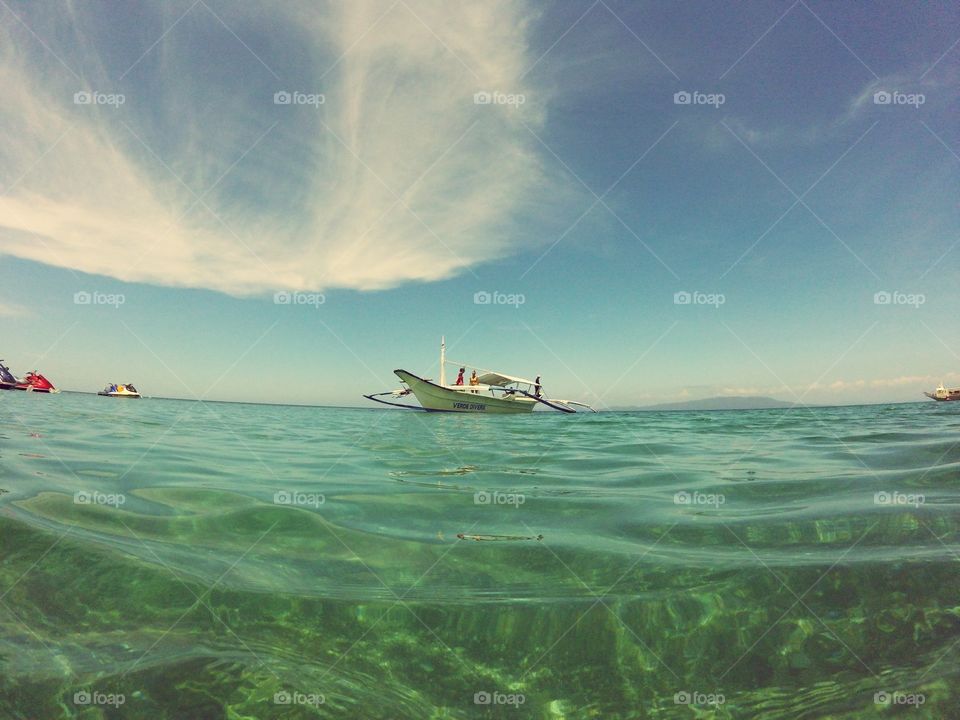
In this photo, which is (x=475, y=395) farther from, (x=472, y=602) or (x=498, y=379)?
(x=472, y=602)

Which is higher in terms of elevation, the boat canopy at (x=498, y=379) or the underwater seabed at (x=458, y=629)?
the boat canopy at (x=498, y=379)

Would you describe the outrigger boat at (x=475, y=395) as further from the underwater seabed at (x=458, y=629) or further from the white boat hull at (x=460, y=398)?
the underwater seabed at (x=458, y=629)

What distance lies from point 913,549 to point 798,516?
1309mm

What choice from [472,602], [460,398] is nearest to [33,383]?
[460,398]

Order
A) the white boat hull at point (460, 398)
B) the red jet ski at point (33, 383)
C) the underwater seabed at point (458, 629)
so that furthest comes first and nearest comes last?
the red jet ski at point (33, 383) → the white boat hull at point (460, 398) → the underwater seabed at point (458, 629)

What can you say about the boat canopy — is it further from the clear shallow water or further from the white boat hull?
the clear shallow water

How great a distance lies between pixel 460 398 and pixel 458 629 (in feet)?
159

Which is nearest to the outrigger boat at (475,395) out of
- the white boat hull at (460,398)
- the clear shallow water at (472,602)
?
the white boat hull at (460,398)

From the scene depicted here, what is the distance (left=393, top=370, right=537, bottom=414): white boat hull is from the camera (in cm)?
5097

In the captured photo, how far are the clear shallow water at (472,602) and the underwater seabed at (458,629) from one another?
0.02 metres

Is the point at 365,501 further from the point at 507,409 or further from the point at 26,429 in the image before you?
the point at 507,409

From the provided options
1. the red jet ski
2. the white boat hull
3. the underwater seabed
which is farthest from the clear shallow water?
the red jet ski

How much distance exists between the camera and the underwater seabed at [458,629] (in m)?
2.77

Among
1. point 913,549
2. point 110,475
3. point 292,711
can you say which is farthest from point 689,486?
point 110,475
